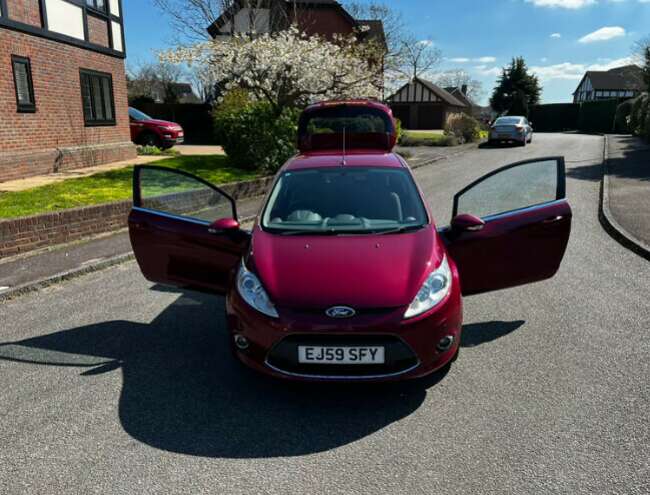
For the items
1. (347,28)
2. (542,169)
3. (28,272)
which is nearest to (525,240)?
(28,272)

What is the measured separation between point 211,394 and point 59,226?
5256 mm

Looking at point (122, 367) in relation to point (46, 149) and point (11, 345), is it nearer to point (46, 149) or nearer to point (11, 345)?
point (11, 345)

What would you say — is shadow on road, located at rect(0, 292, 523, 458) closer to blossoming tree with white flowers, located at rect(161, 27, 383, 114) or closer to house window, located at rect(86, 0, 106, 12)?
blossoming tree with white flowers, located at rect(161, 27, 383, 114)

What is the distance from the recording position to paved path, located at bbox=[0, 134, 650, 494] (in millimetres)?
2805

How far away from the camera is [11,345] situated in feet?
14.8

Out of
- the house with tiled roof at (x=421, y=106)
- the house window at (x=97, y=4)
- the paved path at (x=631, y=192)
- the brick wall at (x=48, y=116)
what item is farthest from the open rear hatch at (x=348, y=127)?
the house with tiled roof at (x=421, y=106)

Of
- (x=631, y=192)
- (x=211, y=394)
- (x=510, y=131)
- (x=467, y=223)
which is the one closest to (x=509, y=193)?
(x=631, y=192)

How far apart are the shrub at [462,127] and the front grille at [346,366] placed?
28812mm

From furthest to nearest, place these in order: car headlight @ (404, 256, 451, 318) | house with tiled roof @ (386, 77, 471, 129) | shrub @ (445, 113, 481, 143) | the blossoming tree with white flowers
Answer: house with tiled roof @ (386, 77, 471, 129) → shrub @ (445, 113, 481, 143) → the blossoming tree with white flowers → car headlight @ (404, 256, 451, 318)

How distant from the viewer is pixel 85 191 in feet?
34.5

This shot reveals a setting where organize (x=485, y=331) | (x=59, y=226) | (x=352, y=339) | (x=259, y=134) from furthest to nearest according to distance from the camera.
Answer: (x=259, y=134)
(x=59, y=226)
(x=485, y=331)
(x=352, y=339)

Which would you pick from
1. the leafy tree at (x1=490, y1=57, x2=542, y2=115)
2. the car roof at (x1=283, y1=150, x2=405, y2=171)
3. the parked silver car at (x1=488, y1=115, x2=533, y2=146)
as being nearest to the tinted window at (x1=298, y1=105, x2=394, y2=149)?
the car roof at (x1=283, y1=150, x2=405, y2=171)

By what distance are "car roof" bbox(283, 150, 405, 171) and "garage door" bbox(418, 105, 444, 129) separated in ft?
174

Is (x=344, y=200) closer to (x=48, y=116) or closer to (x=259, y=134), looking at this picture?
(x=259, y=134)
